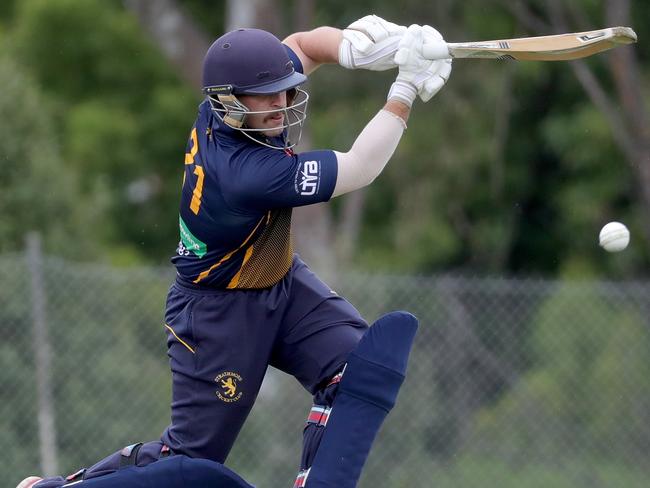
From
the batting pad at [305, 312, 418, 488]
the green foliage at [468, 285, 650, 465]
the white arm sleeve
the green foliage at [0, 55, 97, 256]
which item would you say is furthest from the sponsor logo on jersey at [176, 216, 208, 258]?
the green foliage at [0, 55, 97, 256]

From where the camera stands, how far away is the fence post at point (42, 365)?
7027 millimetres

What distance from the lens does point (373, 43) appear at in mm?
4379

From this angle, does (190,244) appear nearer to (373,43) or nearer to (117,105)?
(373,43)

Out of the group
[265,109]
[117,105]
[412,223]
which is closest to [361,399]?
[265,109]

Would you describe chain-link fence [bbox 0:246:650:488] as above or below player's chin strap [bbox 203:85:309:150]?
below

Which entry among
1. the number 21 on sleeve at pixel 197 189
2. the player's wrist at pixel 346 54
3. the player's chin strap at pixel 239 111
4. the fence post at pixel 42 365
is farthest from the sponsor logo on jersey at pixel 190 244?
the fence post at pixel 42 365

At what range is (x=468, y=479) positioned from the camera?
7.32 meters

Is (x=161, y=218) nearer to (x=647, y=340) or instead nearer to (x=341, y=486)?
(x=647, y=340)

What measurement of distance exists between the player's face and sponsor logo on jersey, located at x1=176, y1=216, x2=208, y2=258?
0.47m

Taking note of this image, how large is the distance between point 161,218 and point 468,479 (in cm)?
987

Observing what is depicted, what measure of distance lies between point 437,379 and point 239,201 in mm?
3487

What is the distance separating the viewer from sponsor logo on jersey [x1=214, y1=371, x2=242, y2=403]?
14.2 ft

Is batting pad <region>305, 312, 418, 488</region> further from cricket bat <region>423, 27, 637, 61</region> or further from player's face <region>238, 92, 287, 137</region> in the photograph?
cricket bat <region>423, 27, 637, 61</region>

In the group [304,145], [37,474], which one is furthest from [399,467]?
[304,145]
